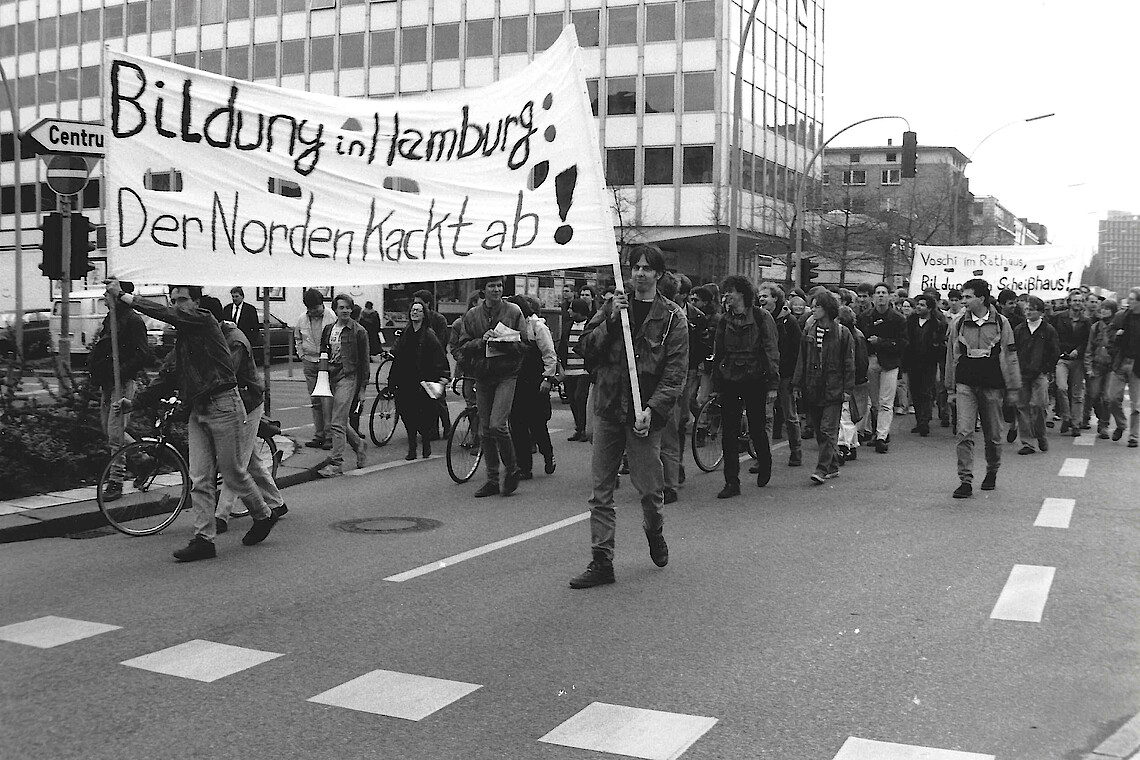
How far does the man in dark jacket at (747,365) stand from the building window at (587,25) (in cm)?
3860

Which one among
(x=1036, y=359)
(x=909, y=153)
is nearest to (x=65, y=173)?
(x=1036, y=359)

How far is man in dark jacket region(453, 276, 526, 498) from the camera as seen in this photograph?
10156mm

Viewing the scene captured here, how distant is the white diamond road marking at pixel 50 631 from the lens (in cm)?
566

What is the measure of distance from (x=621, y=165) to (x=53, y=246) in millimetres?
39797

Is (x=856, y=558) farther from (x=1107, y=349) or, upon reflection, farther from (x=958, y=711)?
(x=1107, y=349)

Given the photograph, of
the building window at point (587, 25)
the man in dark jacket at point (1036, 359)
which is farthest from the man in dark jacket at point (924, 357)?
the building window at point (587, 25)

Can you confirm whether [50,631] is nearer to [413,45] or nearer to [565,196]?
[565,196]

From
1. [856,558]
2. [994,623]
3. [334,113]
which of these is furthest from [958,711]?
[334,113]

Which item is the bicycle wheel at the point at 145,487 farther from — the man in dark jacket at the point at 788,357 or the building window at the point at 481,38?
the building window at the point at 481,38

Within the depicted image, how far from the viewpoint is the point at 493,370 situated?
10.2 metres

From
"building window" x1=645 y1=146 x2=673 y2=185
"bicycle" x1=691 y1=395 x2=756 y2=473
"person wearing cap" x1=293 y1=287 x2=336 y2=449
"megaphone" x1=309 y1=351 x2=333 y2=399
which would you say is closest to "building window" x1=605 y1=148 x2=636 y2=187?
"building window" x1=645 y1=146 x2=673 y2=185

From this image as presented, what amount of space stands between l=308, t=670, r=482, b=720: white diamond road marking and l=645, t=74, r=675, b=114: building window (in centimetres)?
4387

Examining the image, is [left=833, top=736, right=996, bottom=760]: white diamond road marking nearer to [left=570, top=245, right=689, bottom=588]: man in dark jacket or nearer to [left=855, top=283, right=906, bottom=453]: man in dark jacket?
[left=570, top=245, right=689, bottom=588]: man in dark jacket

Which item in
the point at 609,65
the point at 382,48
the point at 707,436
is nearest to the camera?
the point at 707,436
